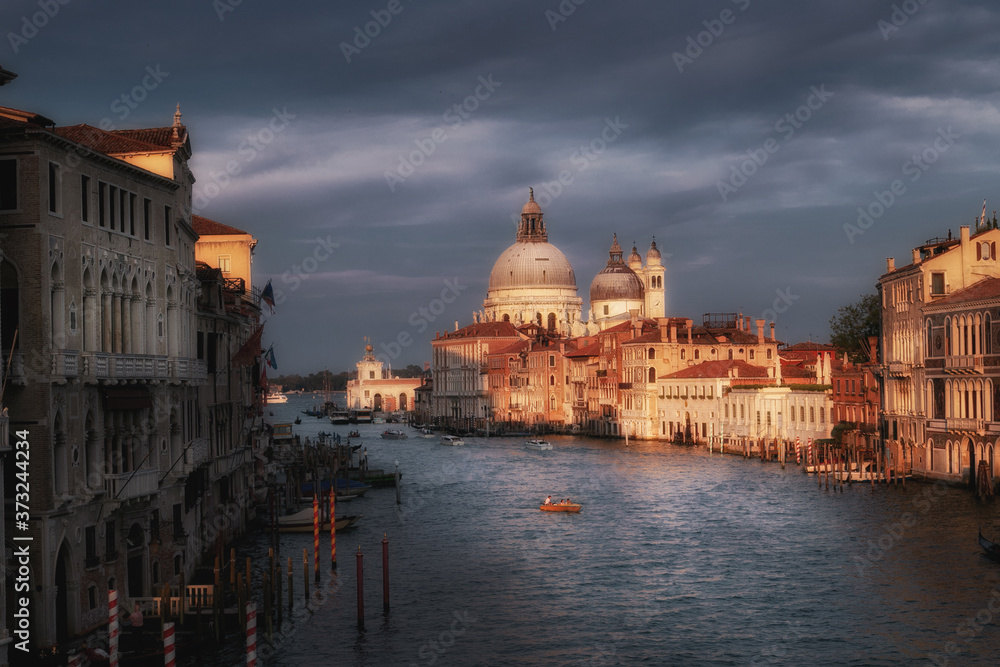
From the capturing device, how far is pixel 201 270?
2742 cm

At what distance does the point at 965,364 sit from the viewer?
123ft

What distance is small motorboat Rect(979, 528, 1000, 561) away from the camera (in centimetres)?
2714

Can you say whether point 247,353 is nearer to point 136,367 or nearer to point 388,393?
point 136,367

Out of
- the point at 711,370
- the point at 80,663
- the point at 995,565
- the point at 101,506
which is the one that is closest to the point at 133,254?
the point at 101,506

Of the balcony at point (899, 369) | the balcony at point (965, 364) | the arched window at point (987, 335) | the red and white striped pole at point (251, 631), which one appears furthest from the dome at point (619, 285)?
the red and white striped pole at point (251, 631)

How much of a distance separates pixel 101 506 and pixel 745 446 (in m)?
47.3

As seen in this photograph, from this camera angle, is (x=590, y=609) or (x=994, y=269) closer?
(x=590, y=609)

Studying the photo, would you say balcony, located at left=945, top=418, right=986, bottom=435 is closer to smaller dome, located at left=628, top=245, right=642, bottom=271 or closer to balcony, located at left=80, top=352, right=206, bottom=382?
balcony, located at left=80, top=352, right=206, bottom=382

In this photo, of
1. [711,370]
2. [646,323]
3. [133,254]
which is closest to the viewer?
[133,254]

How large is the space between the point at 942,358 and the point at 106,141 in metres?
27.0

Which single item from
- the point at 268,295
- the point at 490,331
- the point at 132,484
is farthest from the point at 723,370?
the point at 132,484

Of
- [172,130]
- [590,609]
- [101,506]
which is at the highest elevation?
[172,130]

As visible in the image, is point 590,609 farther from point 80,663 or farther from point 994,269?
point 994,269

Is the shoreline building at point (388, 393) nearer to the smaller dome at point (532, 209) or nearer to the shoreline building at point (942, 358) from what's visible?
the smaller dome at point (532, 209)
